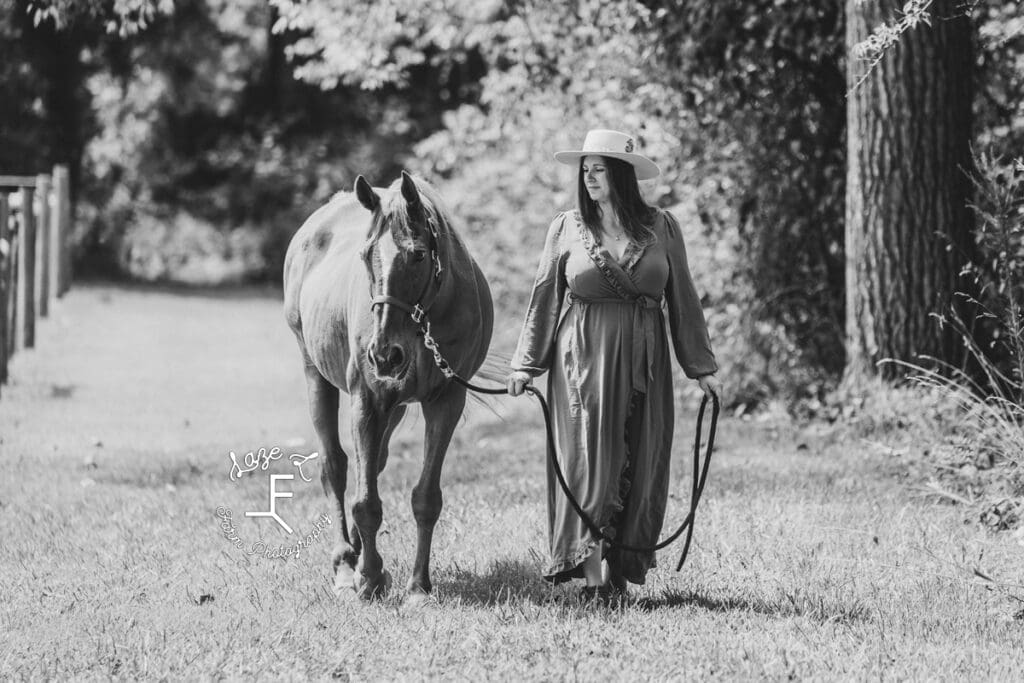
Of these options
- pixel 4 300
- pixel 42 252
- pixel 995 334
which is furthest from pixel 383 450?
pixel 42 252

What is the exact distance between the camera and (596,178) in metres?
5.55

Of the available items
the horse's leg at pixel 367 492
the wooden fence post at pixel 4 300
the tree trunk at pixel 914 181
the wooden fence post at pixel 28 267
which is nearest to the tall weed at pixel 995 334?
the tree trunk at pixel 914 181

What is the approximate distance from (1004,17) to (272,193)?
2303 centimetres

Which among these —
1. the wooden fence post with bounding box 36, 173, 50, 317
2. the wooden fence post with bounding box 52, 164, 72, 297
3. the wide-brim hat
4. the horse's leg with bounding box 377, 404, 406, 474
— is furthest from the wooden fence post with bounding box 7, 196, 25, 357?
the wide-brim hat

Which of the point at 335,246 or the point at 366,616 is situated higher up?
the point at 335,246

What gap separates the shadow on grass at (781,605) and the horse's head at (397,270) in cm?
156

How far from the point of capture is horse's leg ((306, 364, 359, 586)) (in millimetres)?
6711

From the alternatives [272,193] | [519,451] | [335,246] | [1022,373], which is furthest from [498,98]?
[272,193]

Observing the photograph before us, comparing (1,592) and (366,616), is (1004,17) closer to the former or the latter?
(366,616)

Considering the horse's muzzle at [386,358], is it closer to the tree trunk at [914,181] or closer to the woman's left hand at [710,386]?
the woman's left hand at [710,386]

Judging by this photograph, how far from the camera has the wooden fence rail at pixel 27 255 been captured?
41.0 ft

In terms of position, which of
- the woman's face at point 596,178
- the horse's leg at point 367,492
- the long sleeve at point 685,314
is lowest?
the horse's leg at point 367,492

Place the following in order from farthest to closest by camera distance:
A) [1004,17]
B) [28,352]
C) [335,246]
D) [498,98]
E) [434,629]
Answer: [28,352] < [498,98] < [1004,17] < [335,246] < [434,629]

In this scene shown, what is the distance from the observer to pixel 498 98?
13.9 m
